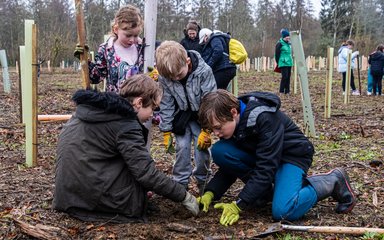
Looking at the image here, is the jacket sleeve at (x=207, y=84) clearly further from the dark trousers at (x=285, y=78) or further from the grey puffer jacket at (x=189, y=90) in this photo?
the dark trousers at (x=285, y=78)

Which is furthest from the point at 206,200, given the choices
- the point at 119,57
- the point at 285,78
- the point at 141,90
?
the point at 285,78

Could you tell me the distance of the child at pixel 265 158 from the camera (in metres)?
3.33

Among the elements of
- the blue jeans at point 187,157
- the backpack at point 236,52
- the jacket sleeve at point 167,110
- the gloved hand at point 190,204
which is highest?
the backpack at point 236,52

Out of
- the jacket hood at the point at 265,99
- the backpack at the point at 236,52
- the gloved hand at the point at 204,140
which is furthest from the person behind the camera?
the backpack at the point at 236,52

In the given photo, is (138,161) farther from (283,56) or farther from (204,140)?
(283,56)

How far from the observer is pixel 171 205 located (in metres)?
3.78

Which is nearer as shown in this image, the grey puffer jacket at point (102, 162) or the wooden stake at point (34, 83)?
the grey puffer jacket at point (102, 162)

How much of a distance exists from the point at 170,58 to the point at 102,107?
2.47ft

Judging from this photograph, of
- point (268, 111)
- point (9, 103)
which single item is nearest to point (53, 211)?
point (268, 111)

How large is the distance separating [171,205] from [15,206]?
47.1 inches

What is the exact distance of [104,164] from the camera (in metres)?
3.16

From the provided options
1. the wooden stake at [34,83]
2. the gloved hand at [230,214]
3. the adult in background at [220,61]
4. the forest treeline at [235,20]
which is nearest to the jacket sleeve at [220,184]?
the gloved hand at [230,214]

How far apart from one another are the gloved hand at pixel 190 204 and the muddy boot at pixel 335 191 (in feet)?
2.92

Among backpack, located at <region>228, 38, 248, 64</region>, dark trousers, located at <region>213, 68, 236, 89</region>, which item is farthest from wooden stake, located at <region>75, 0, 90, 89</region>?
backpack, located at <region>228, 38, 248, 64</region>
